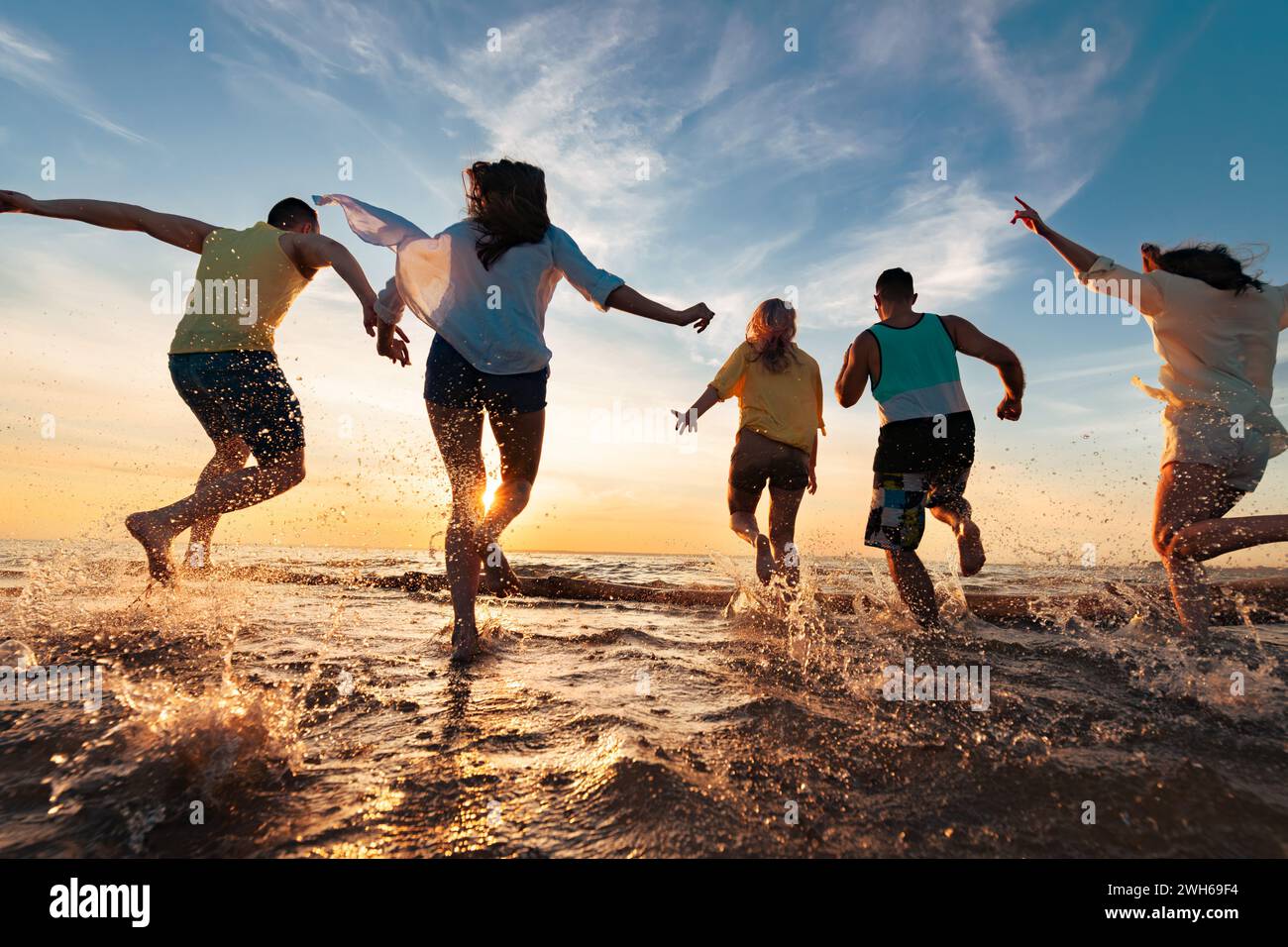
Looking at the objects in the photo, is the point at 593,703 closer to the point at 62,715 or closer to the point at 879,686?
the point at 879,686

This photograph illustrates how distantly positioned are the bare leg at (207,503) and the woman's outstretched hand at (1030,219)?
15.6 ft

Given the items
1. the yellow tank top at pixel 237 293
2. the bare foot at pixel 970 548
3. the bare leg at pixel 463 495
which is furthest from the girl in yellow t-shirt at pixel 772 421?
the yellow tank top at pixel 237 293

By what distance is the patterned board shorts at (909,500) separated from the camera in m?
4.09

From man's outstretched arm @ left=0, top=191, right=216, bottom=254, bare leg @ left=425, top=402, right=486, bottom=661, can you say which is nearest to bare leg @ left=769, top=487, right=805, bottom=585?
bare leg @ left=425, top=402, right=486, bottom=661

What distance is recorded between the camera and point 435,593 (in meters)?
5.56

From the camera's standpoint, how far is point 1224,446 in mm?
3381

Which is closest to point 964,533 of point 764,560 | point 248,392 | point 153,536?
point 764,560

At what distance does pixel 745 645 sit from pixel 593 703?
1.45 metres

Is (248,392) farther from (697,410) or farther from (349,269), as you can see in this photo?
(697,410)

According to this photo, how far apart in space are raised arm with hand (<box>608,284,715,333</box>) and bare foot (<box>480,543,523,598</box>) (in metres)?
1.45

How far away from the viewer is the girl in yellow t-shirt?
4.79 metres

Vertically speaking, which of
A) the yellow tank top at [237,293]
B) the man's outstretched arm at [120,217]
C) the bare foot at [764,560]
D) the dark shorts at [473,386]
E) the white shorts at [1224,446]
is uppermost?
the man's outstretched arm at [120,217]

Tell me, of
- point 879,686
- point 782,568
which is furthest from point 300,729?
point 782,568

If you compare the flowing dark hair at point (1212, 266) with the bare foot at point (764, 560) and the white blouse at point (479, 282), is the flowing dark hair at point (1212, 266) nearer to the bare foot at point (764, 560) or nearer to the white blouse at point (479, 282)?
the bare foot at point (764, 560)
